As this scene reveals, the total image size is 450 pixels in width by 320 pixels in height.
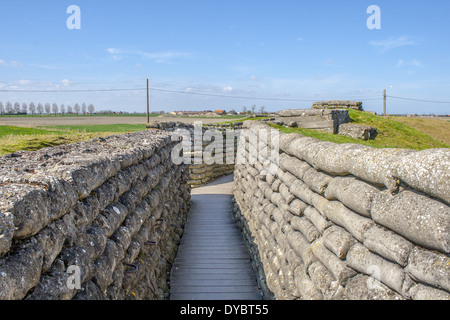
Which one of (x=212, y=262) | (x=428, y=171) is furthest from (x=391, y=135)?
(x=428, y=171)

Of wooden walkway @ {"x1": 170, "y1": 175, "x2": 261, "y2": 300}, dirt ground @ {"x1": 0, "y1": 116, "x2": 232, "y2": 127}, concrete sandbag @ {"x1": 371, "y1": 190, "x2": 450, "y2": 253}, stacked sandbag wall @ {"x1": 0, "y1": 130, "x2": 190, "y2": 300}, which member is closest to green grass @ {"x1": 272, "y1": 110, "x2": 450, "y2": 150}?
wooden walkway @ {"x1": 170, "y1": 175, "x2": 261, "y2": 300}

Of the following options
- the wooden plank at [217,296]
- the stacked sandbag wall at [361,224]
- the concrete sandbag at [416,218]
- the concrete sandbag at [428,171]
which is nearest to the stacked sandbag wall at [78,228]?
the wooden plank at [217,296]

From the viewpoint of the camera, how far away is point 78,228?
2.79m

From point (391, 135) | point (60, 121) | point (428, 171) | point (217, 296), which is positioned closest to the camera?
point (428, 171)

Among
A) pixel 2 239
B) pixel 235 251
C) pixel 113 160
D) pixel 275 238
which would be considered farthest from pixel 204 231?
pixel 2 239

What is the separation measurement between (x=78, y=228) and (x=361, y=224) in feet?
7.51

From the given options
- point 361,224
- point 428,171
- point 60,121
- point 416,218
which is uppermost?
point 60,121

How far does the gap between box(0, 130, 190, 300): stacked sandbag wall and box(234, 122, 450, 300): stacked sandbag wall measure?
1.99 meters

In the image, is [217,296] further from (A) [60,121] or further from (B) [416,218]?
(A) [60,121]

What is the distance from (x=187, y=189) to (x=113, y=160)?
7539 mm

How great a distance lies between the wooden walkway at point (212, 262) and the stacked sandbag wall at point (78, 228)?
3.31 ft

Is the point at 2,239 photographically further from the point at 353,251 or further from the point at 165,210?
the point at 165,210

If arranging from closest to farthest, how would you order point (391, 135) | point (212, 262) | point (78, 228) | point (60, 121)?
point (78, 228) → point (212, 262) → point (391, 135) → point (60, 121)

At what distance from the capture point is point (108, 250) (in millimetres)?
3289
